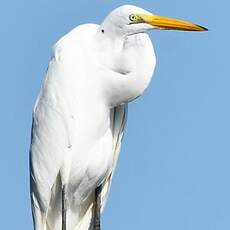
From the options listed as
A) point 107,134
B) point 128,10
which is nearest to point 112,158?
point 107,134

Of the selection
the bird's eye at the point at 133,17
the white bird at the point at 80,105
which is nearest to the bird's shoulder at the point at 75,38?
the white bird at the point at 80,105

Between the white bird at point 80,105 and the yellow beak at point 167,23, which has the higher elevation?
the yellow beak at point 167,23

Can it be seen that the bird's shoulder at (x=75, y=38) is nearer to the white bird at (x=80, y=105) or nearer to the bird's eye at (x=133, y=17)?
the white bird at (x=80, y=105)

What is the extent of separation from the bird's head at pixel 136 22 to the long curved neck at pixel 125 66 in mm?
50

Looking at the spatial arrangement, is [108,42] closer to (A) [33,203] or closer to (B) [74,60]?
(B) [74,60]

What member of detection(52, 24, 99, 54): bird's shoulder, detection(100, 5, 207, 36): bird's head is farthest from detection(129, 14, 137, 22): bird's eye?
detection(52, 24, 99, 54): bird's shoulder

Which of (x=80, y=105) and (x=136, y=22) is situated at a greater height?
(x=136, y=22)

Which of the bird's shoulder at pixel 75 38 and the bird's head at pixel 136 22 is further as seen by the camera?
the bird's shoulder at pixel 75 38

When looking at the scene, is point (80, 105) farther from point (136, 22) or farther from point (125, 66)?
point (136, 22)

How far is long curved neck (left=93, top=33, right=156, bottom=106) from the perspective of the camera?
41.4 ft

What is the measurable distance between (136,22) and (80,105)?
2.00ft

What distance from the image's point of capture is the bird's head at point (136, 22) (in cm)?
1259

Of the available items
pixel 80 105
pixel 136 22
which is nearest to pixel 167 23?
pixel 136 22

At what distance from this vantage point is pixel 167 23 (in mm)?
12617
